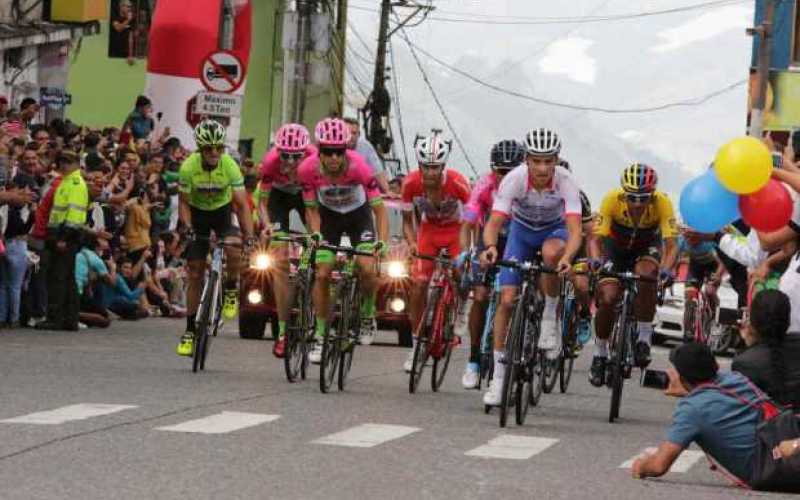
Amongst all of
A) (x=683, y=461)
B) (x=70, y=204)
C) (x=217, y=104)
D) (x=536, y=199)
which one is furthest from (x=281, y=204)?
(x=217, y=104)

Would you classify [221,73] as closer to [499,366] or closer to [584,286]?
[584,286]

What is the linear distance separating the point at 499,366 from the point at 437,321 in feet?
7.58

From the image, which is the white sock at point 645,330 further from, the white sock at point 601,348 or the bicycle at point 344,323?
the bicycle at point 344,323

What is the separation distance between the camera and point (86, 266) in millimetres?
26234

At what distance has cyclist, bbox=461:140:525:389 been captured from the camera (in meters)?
18.3

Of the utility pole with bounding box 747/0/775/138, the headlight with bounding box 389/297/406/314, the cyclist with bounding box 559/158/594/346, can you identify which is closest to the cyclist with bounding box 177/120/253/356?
the cyclist with bounding box 559/158/594/346

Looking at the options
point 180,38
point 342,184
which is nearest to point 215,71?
point 180,38

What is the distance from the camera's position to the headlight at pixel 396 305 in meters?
26.9

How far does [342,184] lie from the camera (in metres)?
19.0

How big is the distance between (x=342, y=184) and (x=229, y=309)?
2283 millimetres

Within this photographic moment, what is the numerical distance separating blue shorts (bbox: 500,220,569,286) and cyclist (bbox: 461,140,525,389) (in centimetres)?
99

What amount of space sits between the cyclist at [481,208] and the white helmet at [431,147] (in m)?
0.53

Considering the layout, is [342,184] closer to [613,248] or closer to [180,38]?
[613,248]

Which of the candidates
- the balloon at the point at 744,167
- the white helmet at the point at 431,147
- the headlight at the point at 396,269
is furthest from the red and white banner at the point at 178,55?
the balloon at the point at 744,167
